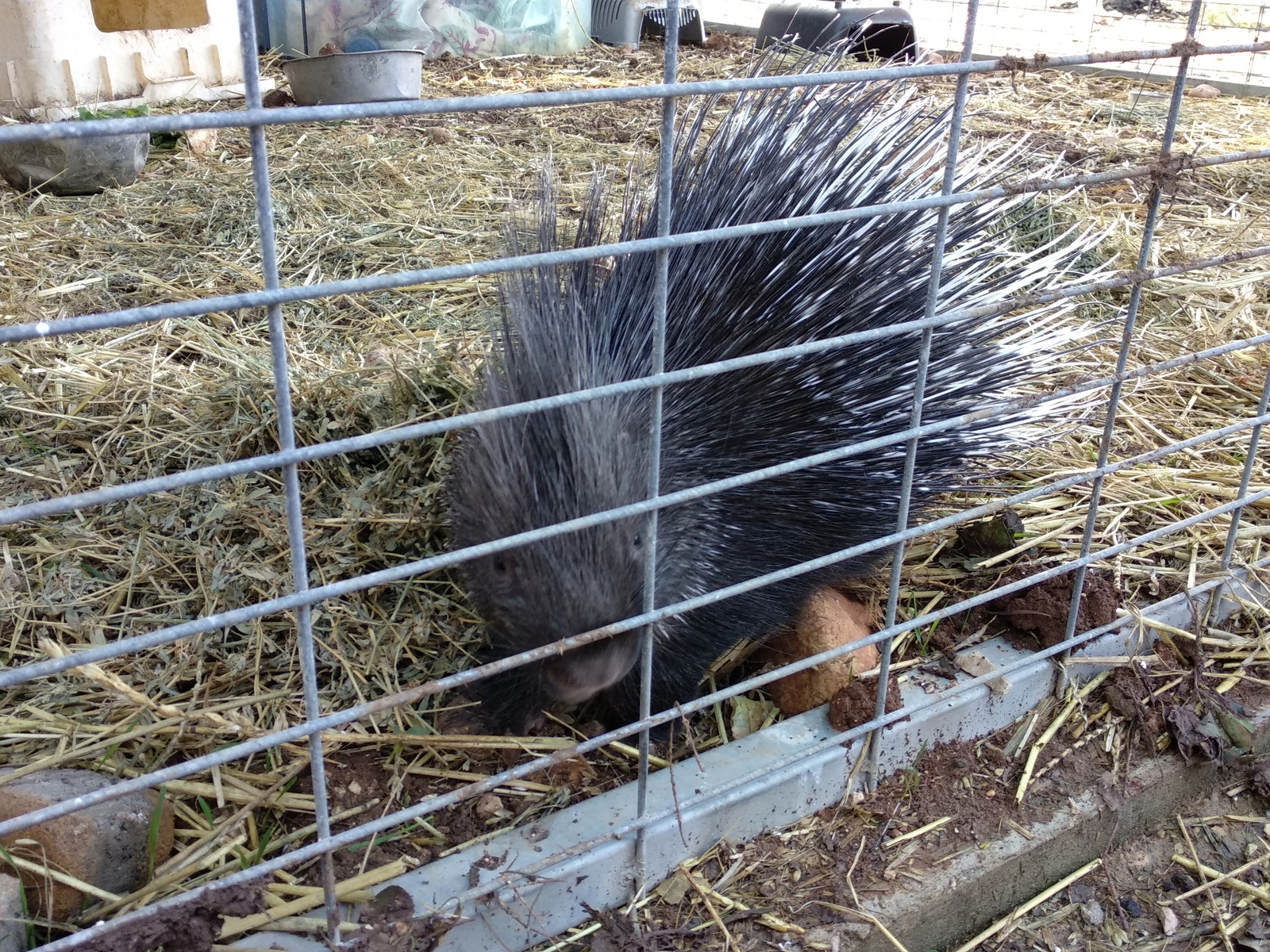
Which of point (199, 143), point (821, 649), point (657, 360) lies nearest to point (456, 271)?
point (657, 360)

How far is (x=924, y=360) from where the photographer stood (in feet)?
4.15

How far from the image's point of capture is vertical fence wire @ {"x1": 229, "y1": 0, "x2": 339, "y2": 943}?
2.43 feet

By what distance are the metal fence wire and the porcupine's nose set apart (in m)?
0.13

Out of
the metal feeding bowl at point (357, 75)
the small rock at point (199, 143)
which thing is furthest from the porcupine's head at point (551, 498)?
the metal feeding bowl at point (357, 75)

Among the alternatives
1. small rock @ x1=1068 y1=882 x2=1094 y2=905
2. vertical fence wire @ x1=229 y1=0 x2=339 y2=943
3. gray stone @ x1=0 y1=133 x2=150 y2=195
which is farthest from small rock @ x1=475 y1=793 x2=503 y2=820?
gray stone @ x1=0 y1=133 x2=150 y2=195

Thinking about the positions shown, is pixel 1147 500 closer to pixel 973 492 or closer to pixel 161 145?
pixel 973 492

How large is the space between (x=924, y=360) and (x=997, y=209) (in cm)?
94

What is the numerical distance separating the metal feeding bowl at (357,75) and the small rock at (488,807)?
362 cm

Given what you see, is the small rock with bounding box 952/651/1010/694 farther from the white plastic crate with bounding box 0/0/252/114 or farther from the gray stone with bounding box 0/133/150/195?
the white plastic crate with bounding box 0/0/252/114

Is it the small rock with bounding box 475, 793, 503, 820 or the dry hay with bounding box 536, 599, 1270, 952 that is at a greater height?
the small rock with bounding box 475, 793, 503, 820

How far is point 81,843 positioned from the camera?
120cm

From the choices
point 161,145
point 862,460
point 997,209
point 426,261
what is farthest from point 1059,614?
point 161,145

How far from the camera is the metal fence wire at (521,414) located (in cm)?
77

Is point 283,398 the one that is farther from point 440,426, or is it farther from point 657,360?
point 657,360
